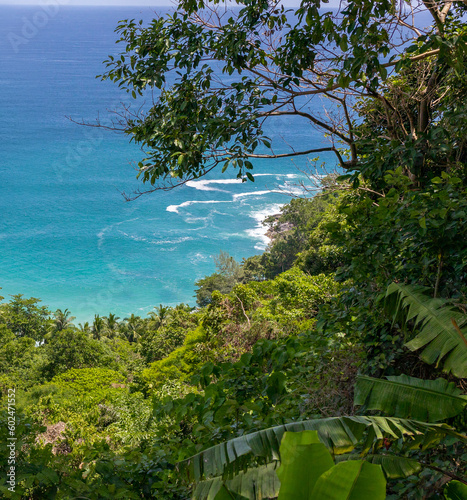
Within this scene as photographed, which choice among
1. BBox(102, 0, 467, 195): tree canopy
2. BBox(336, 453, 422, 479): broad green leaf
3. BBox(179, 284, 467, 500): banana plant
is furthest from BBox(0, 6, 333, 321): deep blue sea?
BBox(336, 453, 422, 479): broad green leaf

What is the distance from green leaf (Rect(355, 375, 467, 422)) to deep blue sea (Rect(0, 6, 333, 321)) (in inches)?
1093

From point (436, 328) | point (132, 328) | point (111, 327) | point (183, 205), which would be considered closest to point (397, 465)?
point (436, 328)

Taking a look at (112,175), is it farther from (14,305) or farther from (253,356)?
(253,356)

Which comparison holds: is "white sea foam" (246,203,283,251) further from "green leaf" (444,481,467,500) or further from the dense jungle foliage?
"green leaf" (444,481,467,500)

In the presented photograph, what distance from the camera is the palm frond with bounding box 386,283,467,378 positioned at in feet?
7.32

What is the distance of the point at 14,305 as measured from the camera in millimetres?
33406

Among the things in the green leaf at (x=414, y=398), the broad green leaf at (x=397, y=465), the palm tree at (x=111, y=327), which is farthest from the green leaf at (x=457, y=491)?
the palm tree at (x=111, y=327)

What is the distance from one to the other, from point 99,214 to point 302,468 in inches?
2404

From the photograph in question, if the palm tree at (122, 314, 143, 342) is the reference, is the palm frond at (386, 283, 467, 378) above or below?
below

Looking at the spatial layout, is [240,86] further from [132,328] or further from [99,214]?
[99,214]

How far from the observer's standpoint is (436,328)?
94.7 inches

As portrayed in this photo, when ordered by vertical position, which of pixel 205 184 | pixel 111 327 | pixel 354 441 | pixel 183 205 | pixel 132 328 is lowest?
pixel 354 441

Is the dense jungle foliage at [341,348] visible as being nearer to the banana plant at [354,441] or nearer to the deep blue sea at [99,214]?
the banana plant at [354,441]

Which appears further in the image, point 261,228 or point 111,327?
point 261,228
